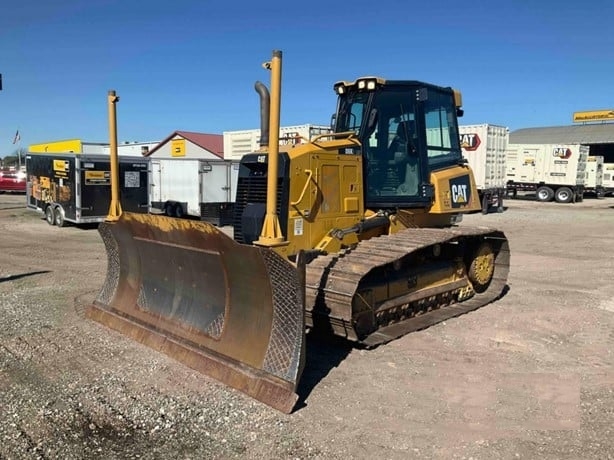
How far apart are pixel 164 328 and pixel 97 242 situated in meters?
9.83

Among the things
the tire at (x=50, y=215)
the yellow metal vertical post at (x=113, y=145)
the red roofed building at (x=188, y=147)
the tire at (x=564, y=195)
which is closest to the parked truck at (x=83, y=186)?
Answer: the tire at (x=50, y=215)

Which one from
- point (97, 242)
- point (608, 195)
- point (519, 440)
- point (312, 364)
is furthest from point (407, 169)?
point (608, 195)

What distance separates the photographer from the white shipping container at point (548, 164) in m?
31.9

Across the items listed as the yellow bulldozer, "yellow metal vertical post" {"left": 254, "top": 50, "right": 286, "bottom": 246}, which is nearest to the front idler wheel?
the yellow bulldozer

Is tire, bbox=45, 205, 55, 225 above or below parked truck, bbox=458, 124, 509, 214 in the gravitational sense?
below

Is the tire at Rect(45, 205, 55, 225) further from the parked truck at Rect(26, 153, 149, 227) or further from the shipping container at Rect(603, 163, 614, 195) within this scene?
the shipping container at Rect(603, 163, 614, 195)

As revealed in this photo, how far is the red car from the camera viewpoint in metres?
33.9

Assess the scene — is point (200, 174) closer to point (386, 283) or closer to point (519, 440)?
point (386, 283)

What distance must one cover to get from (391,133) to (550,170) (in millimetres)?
28668

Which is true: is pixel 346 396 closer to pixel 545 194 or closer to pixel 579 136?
pixel 545 194

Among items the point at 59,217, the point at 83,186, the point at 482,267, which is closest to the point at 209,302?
the point at 482,267

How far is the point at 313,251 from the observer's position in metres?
6.36

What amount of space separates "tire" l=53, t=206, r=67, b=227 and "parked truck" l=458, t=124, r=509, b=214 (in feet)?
50.5

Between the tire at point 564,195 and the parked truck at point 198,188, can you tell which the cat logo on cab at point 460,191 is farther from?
the tire at point 564,195
